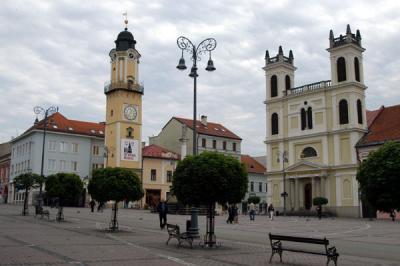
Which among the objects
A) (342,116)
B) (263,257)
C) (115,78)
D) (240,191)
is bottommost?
(263,257)

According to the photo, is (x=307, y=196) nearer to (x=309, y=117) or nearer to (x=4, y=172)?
(x=309, y=117)

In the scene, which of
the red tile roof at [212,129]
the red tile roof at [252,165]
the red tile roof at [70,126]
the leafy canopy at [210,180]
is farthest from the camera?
the red tile roof at [252,165]

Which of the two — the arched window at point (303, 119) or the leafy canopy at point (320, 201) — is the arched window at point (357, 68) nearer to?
the arched window at point (303, 119)

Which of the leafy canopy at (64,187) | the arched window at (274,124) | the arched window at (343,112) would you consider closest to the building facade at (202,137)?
the arched window at (274,124)

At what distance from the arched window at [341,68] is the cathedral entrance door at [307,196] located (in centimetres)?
1301

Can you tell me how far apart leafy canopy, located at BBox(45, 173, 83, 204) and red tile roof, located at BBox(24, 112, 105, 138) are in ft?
134

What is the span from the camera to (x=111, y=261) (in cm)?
1308

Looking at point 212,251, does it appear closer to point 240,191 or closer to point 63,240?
point 240,191

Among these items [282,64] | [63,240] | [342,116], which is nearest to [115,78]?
[282,64]

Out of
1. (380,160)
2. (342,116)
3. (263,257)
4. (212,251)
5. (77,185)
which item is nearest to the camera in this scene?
(380,160)

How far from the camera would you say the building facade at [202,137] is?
7694 centimetres

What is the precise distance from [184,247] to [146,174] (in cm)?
5144

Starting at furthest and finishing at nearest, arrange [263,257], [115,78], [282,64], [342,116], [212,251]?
1. [115,78]
2. [282,64]
3. [342,116]
4. [212,251]
5. [263,257]

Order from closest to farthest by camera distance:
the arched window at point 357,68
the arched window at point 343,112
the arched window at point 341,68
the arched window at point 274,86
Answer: the arched window at point 343,112
the arched window at point 341,68
the arched window at point 357,68
the arched window at point 274,86
